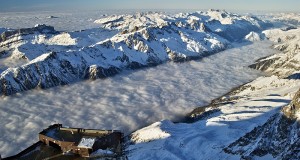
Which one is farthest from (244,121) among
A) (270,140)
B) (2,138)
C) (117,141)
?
(2,138)

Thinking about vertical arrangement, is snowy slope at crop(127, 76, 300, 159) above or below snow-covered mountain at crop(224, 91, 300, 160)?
below

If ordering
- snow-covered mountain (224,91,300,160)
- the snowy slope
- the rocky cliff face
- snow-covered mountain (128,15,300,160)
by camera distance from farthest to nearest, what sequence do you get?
the snowy slope → snow-covered mountain (128,15,300,160) → the rocky cliff face → snow-covered mountain (224,91,300,160)

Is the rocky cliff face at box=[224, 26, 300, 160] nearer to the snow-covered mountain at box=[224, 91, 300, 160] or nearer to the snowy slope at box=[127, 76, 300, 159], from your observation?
the snow-covered mountain at box=[224, 91, 300, 160]

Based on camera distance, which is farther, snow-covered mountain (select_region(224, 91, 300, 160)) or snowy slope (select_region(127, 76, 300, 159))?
snowy slope (select_region(127, 76, 300, 159))

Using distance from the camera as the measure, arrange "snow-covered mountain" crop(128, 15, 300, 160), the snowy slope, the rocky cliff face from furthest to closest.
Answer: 1. the snowy slope
2. "snow-covered mountain" crop(128, 15, 300, 160)
3. the rocky cliff face

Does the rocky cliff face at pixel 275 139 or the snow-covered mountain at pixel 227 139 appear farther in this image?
the snow-covered mountain at pixel 227 139

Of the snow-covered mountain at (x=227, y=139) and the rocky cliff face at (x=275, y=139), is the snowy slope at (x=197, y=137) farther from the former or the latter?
the rocky cliff face at (x=275, y=139)

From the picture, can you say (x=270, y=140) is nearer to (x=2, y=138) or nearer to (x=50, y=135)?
(x=50, y=135)

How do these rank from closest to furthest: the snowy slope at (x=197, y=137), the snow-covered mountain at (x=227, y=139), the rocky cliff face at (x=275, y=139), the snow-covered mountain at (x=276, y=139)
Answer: the snow-covered mountain at (x=276, y=139), the rocky cliff face at (x=275, y=139), the snow-covered mountain at (x=227, y=139), the snowy slope at (x=197, y=137)

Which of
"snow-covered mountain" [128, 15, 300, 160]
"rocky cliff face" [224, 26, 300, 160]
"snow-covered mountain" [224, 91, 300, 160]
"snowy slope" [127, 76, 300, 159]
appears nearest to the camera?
"snow-covered mountain" [224, 91, 300, 160]

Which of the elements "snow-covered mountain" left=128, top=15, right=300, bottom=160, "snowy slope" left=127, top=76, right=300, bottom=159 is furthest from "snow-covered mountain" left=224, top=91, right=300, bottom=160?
"snowy slope" left=127, top=76, right=300, bottom=159

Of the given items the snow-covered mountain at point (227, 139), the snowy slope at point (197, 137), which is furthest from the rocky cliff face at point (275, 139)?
the snowy slope at point (197, 137)
